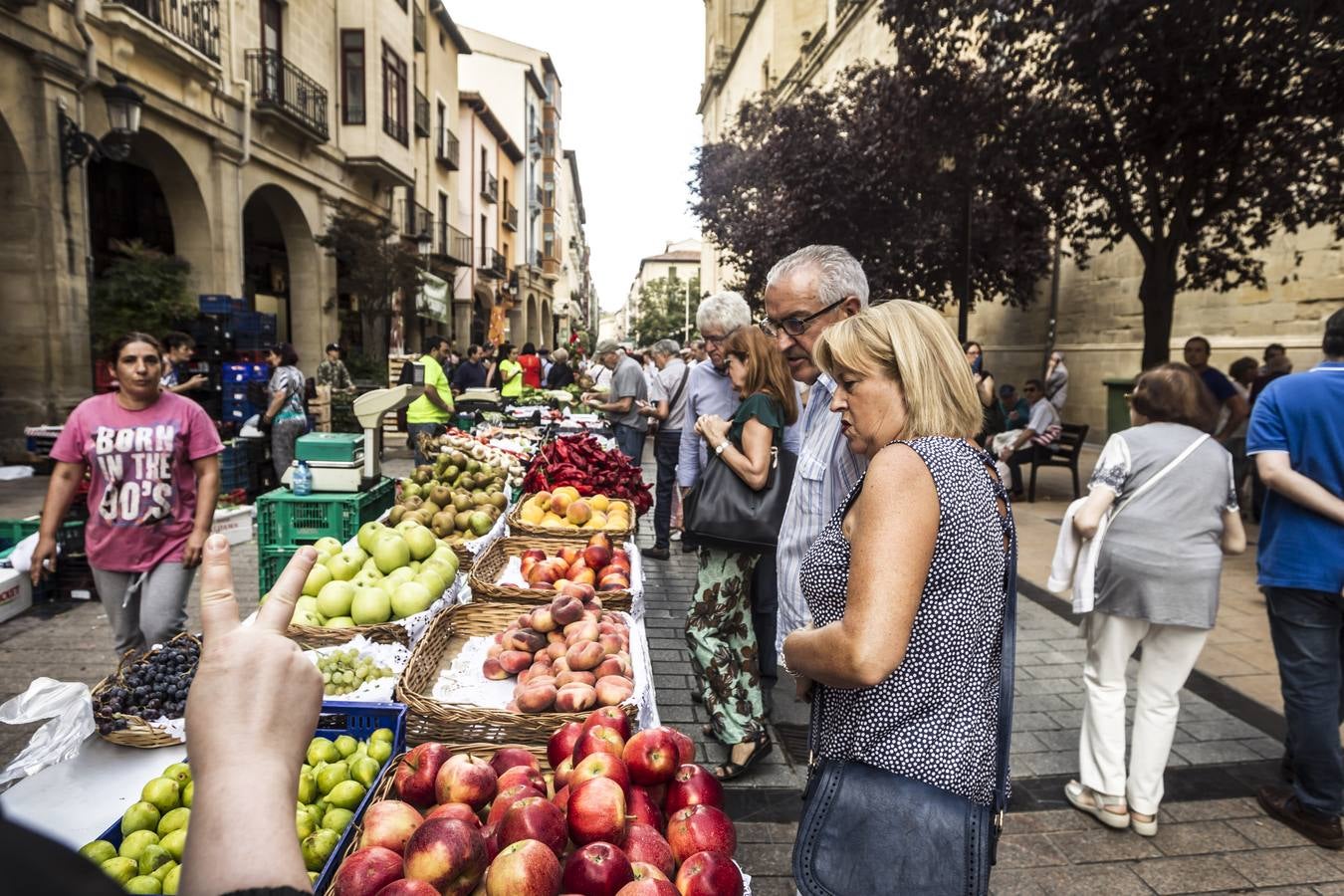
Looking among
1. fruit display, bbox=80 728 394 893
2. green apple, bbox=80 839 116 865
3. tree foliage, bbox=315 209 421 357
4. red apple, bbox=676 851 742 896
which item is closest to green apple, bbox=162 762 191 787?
fruit display, bbox=80 728 394 893

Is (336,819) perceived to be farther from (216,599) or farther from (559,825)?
(216,599)

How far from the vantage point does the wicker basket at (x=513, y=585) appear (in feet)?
11.6

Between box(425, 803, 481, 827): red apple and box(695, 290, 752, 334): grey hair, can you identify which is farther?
box(695, 290, 752, 334): grey hair

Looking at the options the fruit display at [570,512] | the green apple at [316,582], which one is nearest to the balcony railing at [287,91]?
the fruit display at [570,512]

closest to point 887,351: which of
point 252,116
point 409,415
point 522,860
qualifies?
point 522,860

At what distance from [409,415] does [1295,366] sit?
12.0m

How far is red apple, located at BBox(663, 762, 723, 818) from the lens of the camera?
77.9 inches

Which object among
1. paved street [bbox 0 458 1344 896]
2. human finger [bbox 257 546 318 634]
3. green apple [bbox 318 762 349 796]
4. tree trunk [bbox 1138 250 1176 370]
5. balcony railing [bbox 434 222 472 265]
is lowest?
paved street [bbox 0 458 1344 896]

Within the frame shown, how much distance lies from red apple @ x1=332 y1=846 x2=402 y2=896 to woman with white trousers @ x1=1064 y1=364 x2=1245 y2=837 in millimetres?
2936

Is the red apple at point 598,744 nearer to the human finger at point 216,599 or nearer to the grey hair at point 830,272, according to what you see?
the human finger at point 216,599

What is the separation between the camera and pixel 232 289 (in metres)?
14.6

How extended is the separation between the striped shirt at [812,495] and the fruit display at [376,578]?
1615 mm

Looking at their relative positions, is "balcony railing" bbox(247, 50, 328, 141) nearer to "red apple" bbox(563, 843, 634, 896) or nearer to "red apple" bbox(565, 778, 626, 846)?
"red apple" bbox(565, 778, 626, 846)

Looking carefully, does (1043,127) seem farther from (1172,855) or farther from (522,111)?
(522,111)
